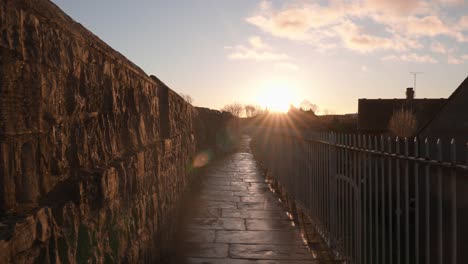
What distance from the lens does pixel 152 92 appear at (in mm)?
5957

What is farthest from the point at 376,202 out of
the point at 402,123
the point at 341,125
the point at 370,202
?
the point at 341,125

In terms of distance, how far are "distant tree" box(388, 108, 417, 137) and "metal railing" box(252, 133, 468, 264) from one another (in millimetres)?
32713

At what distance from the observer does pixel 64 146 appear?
8.54 feet

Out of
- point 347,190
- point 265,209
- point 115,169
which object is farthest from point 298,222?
point 115,169

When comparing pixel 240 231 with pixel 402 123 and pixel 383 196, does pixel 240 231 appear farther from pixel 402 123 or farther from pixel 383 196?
pixel 402 123

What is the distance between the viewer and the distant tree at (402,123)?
39.5 m

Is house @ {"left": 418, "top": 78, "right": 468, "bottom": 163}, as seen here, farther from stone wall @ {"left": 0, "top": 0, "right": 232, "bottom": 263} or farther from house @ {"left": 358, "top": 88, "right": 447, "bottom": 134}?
stone wall @ {"left": 0, "top": 0, "right": 232, "bottom": 263}

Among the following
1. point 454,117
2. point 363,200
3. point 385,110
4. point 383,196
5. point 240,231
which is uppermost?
point 385,110

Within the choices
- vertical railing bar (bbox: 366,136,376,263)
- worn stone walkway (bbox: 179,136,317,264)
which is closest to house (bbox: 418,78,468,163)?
worn stone walkway (bbox: 179,136,317,264)

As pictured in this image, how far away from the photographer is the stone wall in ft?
6.42

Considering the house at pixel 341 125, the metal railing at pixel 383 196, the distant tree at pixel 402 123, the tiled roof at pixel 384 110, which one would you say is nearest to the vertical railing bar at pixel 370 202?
the metal railing at pixel 383 196

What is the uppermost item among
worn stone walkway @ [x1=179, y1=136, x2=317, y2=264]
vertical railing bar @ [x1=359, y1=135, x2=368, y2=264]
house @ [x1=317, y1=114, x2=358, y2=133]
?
house @ [x1=317, y1=114, x2=358, y2=133]

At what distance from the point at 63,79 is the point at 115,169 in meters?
0.98

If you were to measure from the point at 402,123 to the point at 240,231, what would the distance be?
36660 millimetres
